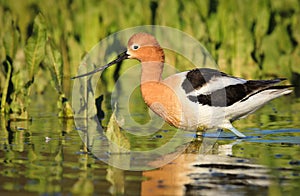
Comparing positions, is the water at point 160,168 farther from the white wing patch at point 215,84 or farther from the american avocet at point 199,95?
the white wing patch at point 215,84

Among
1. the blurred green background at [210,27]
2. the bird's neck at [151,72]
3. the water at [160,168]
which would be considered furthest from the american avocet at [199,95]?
the blurred green background at [210,27]

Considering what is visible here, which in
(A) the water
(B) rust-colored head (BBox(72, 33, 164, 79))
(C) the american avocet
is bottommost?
(A) the water

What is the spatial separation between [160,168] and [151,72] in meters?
2.35

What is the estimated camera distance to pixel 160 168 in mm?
6730

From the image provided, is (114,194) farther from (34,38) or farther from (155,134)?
(34,38)

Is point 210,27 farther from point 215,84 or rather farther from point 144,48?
point 215,84

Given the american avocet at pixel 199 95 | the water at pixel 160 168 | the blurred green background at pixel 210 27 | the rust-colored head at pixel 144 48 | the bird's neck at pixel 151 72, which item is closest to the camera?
the water at pixel 160 168

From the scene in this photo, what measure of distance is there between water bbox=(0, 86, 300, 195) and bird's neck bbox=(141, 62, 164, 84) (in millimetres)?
699

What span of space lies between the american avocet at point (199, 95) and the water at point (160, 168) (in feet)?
0.95

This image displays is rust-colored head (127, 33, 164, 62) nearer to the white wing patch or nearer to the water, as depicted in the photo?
the white wing patch

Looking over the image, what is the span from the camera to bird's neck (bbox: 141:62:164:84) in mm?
8828

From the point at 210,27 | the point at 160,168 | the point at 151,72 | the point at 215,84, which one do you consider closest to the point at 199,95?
the point at 215,84

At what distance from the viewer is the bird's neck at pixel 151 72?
8828 millimetres

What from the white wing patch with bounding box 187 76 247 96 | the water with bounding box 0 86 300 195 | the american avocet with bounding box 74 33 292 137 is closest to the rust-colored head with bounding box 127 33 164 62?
the american avocet with bounding box 74 33 292 137
